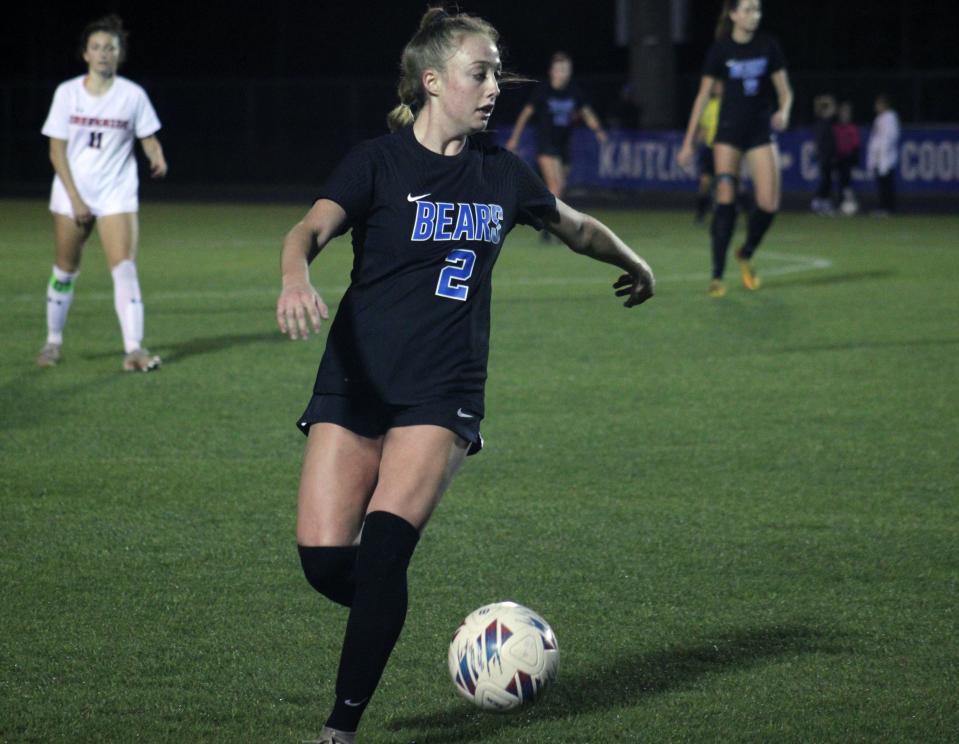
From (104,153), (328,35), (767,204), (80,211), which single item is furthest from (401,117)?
(328,35)

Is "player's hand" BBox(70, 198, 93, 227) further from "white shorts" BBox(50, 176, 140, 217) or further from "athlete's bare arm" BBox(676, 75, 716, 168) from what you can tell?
"athlete's bare arm" BBox(676, 75, 716, 168)

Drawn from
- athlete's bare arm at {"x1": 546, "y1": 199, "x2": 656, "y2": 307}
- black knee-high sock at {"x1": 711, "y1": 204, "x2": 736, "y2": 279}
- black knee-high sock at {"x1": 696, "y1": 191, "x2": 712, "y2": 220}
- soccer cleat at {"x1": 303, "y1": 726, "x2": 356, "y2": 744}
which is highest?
athlete's bare arm at {"x1": 546, "y1": 199, "x2": 656, "y2": 307}

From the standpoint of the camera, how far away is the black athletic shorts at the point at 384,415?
4098 millimetres

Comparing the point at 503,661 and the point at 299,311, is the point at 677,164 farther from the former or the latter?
the point at 299,311

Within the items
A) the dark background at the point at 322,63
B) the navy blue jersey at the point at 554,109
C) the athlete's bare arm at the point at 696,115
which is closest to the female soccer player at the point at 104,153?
the athlete's bare arm at the point at 696,115

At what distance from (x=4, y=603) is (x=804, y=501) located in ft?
10.8

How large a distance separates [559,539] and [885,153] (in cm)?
2211

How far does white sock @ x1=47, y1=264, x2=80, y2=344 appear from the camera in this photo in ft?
33.9

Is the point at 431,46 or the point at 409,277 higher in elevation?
the point at 431,46

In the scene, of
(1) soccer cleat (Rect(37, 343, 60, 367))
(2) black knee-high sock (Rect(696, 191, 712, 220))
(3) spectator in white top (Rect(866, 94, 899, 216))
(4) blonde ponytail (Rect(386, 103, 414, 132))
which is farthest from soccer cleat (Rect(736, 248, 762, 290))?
(3) spectator in white top (Rect(866, 94, 899, 216))

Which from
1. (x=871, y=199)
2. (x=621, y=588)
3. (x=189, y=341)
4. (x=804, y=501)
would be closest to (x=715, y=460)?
(x=804, y=501)

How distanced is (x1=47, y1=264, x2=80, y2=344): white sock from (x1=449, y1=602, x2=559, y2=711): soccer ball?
6.68 m

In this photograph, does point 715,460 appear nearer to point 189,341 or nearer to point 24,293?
point 189,341

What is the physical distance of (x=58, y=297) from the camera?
1034 cm
